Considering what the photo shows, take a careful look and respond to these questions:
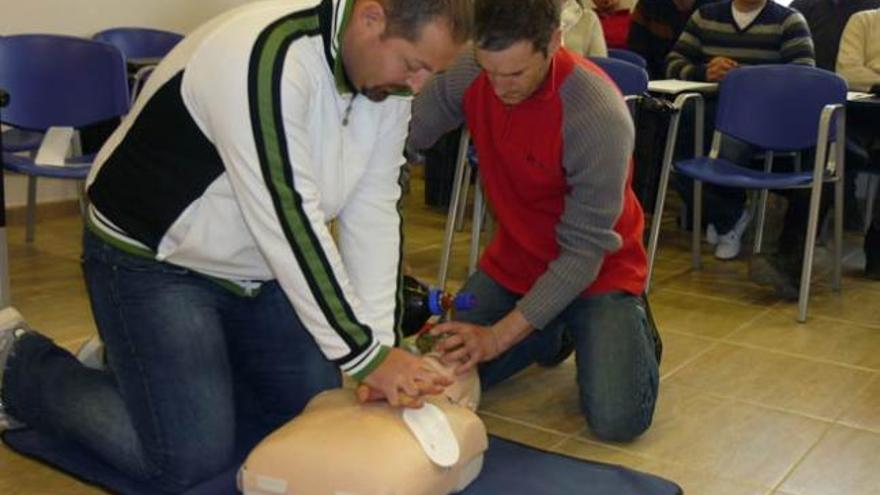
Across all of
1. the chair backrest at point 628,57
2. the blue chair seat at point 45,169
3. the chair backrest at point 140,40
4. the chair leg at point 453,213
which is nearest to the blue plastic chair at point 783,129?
the chair leg at point 453,213

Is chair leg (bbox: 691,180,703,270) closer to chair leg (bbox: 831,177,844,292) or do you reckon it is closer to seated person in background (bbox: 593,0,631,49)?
chair leg (bbox: 831,177,844,292)

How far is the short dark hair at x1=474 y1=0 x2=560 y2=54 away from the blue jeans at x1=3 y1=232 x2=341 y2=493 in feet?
2.01

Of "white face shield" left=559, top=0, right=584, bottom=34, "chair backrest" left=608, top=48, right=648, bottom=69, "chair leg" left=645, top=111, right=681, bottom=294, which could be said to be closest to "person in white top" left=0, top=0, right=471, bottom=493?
"chair leg" left=645, top=111, right=681, bottom=294

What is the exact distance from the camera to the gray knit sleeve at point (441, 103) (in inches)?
92.0

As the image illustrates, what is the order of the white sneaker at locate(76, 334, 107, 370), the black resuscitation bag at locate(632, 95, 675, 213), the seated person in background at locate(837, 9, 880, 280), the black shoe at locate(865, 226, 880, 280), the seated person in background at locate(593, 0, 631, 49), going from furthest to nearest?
the seated person in background at locate(593, 0, 631, 49)
the seated person in background at locate(837, 9, 880, 280)
the black shoe at locate(865, 226, 880, 280)
the black resuscitation bag at locate(632, 95, 675, 213)
the white sneaker at locate(76, 334, 107, 370)

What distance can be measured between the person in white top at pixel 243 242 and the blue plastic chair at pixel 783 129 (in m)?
1.76

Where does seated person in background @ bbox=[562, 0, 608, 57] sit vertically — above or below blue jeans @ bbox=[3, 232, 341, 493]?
above

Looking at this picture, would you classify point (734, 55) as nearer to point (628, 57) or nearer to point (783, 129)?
point (628, 57)

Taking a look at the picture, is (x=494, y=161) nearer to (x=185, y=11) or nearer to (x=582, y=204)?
(x=582, y=204)

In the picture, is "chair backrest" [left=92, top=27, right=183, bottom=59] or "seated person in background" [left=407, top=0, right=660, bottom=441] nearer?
"seated person in background" [left=407, top=0, right=660, bottom=441]

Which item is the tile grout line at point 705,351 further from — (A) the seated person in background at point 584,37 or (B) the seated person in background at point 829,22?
(B) the seated person in background at point 829,22

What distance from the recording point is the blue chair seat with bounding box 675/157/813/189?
10.8ft

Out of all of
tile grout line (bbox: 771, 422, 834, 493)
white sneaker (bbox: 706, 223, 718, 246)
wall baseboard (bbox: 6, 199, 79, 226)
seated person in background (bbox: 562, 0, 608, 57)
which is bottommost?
wall baseboard (bbox: 6, 199, 79, 226)

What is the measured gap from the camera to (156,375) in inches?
69.9
